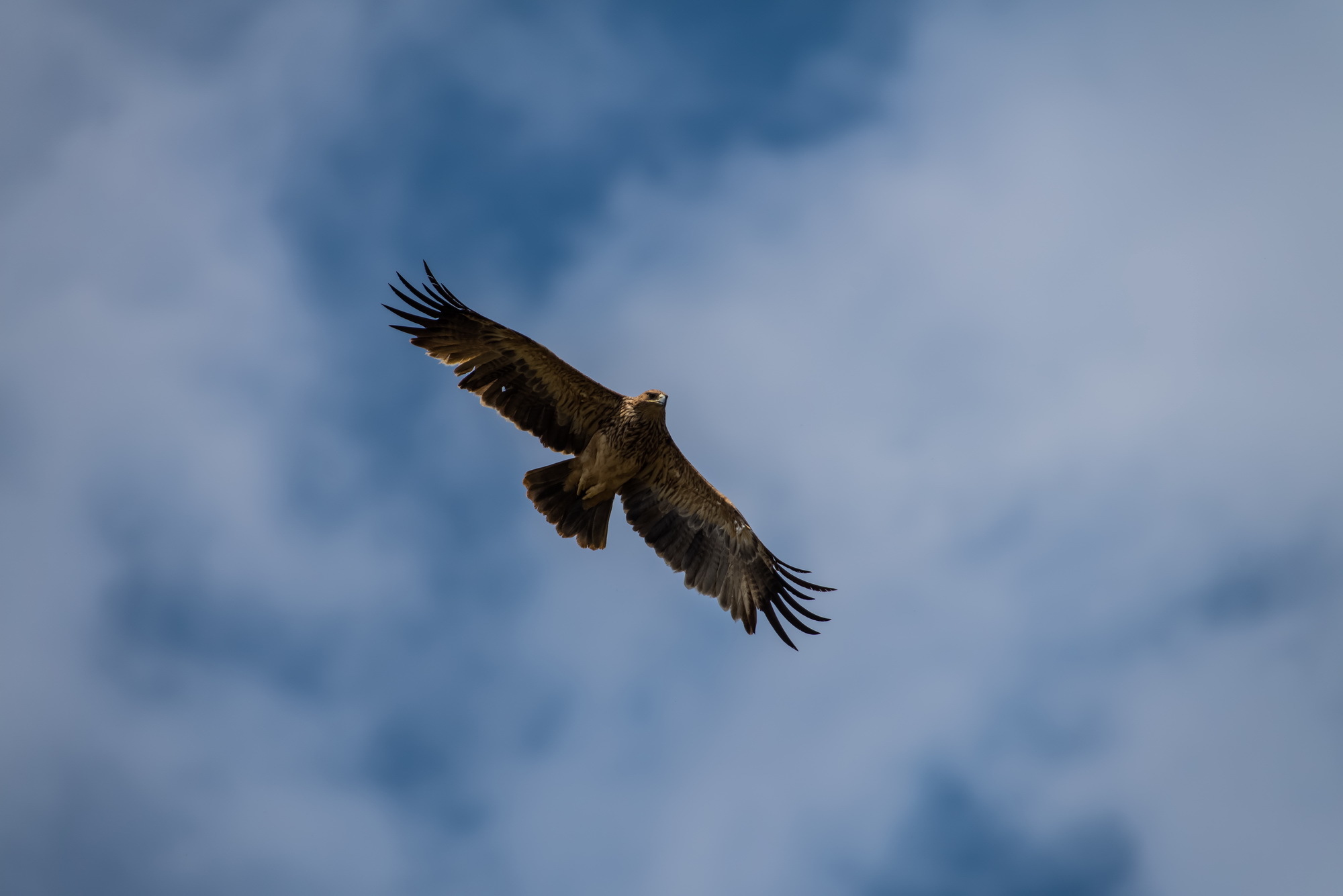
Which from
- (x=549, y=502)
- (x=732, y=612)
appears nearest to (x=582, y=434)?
(x=549, y=502)

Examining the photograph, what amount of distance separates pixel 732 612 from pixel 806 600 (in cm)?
96

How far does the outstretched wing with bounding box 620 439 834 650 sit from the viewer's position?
1439cm

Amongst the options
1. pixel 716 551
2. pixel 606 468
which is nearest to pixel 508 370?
pixel 606 468

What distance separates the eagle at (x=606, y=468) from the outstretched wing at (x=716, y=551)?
1 cm

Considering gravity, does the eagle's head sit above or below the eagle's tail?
above

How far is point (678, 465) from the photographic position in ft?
45.9

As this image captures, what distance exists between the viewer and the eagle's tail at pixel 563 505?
45.1 ft

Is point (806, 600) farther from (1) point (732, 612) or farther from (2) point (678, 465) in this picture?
(2) point (678, 465)

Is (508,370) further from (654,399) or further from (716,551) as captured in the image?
(716,551)

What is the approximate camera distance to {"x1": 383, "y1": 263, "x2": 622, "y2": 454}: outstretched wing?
1310 centimetres

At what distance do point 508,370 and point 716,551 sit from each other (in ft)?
12.0

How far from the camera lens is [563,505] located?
13.8 meters

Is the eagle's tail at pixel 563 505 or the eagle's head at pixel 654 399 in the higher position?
the eagle's head at pixel 654 399

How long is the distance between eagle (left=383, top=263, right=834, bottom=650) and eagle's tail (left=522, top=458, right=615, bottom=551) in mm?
12
